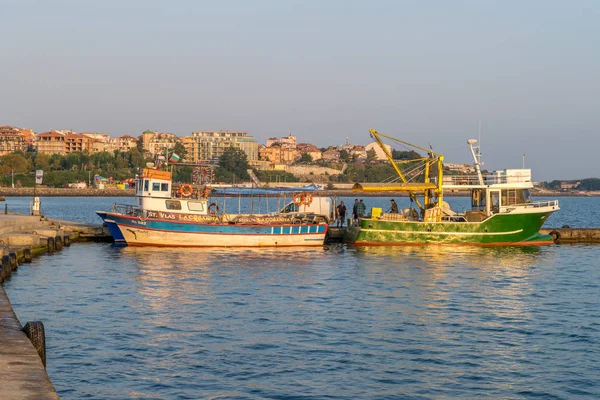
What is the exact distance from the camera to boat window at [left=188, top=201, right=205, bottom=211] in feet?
128

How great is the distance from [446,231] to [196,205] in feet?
42.4

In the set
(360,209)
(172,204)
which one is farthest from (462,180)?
(172,204)

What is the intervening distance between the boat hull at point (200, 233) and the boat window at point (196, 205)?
97 cm

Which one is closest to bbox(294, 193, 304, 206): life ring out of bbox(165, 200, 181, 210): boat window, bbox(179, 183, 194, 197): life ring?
bbox(179, 183, 194, 197): life ring

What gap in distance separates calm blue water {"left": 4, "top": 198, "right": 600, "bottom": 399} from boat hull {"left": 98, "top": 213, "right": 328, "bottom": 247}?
3.23 meters

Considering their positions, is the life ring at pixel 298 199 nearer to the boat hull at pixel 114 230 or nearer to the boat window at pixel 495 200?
the boat hull at pixel 114 230

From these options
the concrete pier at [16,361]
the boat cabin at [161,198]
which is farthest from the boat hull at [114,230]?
the concrete pier at [16,361]

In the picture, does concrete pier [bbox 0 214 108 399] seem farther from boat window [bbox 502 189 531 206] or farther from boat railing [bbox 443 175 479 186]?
boat window [bbox 502 189 531 206]

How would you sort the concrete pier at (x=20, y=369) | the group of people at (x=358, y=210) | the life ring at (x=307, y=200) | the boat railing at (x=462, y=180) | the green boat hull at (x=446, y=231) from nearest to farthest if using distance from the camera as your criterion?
the concrete pier at (x=20, y=369), the green boat hull at (x=446, y=231), the boat railing at (x=462, y=180), the group of people at (x=358, y=210), the life ring at (x=307, y=200)

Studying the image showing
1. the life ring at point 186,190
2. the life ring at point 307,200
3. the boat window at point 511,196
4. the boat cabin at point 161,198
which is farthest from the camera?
the life ring at point 307,200

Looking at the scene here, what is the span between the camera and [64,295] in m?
24.7

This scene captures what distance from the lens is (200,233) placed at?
38.7 m

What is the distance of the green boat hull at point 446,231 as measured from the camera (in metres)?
40.2

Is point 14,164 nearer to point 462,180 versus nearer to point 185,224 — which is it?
point 185,224
